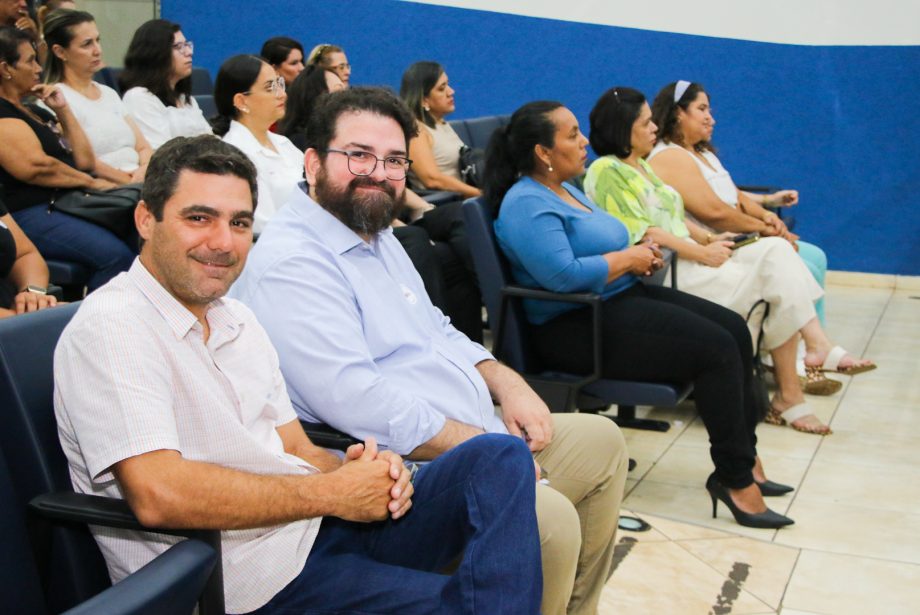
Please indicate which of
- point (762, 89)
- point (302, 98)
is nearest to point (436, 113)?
point (302, 98)

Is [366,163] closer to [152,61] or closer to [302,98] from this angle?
[302,98]

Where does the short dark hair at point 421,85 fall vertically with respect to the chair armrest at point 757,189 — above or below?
above

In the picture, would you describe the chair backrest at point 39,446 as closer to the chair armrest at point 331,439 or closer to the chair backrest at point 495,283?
the chair armrest at point 331,439

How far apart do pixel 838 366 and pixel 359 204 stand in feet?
9.30

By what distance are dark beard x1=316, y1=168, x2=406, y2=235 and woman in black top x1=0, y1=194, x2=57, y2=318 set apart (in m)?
0.88

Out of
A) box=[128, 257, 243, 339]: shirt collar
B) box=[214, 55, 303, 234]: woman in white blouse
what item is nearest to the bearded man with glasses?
box=[128, 257, 243, 339]: shirt collar

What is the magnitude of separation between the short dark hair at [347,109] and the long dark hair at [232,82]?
1591 millimetres

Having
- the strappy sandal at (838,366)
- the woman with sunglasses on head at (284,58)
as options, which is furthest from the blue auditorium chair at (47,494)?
the woman with sunglasses on head at (284,58)

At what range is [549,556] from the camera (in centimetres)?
177

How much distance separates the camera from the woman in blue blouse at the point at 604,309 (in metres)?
2.84

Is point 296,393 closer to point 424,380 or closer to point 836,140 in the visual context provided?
point 424,380

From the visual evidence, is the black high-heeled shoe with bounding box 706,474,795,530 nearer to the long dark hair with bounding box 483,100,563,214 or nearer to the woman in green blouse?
the woman in green blouse

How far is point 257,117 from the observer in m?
3.72

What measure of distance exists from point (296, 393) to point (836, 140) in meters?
4.80
